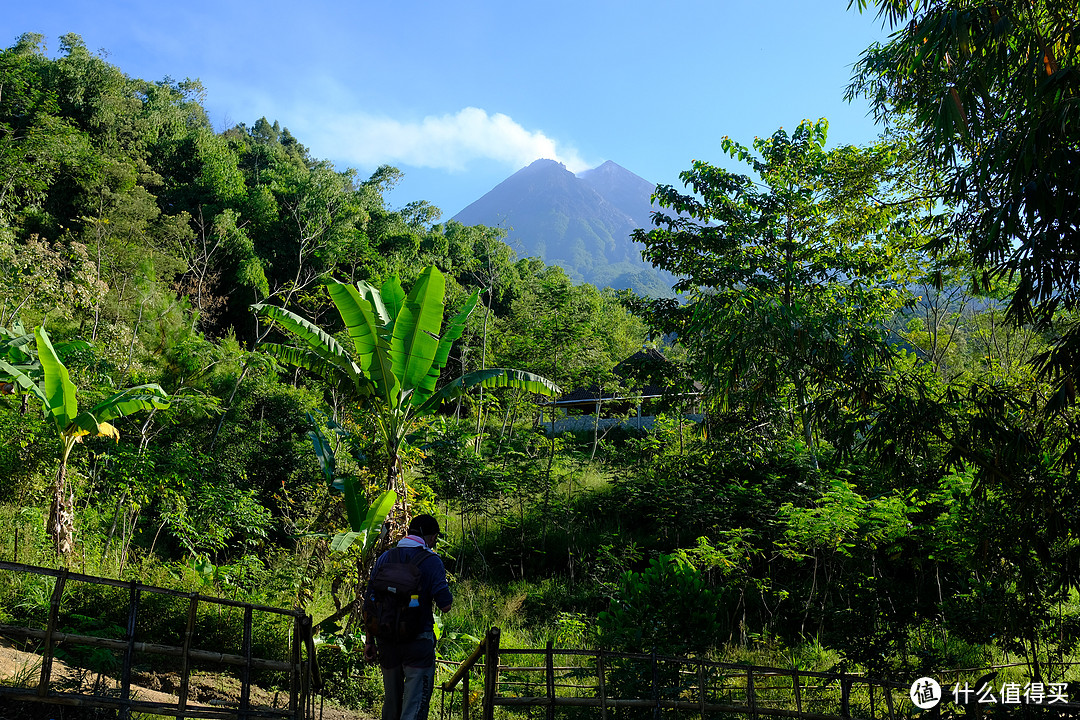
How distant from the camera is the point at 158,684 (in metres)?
5.61

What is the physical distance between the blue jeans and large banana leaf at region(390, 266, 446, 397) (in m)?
3.71

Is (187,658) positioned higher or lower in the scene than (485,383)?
lower

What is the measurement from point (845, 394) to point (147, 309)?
1441cm

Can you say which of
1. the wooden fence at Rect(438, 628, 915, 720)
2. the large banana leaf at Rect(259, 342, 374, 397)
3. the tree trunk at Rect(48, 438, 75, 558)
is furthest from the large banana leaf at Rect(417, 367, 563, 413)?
the tree trunk at Rect(48, 438, 75, 558)

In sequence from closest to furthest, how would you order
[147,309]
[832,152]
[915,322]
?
[832,152], [915,322], [147,309]

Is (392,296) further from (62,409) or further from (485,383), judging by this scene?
(62,409)

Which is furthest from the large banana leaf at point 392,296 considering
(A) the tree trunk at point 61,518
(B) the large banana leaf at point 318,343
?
(A) the tree trunk at point 61,518

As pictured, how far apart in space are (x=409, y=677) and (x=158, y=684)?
11.8ft

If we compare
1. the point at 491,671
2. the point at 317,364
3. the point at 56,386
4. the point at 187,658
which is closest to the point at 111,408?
the point at 56,386

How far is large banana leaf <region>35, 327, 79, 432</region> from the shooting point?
7.20 m

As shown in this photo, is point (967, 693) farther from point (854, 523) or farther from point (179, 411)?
point (179, 411)

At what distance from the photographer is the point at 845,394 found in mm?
5188

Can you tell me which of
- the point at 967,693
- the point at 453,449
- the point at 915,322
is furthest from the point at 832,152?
the point at 453,449

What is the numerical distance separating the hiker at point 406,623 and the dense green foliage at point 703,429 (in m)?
2.51
